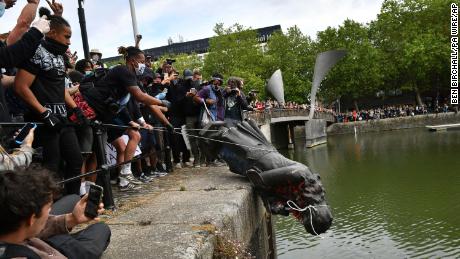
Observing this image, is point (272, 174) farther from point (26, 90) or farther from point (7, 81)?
point (7, 81)

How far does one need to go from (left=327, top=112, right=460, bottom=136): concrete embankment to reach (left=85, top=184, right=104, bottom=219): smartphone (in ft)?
134

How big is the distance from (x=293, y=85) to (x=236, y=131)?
43.9 m

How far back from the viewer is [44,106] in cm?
381

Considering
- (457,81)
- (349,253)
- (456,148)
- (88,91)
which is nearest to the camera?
(88,91)

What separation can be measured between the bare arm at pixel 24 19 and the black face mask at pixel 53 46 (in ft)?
0.62

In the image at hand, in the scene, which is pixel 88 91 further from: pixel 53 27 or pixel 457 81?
pixel 457 81

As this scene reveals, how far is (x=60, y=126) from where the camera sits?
3.74 meters

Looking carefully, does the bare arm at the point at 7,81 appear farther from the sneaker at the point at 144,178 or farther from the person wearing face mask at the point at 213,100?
the person wearing face mask at the point at 213,100

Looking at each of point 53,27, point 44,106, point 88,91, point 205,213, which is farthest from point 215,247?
point 88,91

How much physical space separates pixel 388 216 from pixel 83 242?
903 cm

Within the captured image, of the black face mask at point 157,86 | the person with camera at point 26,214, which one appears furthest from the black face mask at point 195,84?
the person with camera at point 26,214

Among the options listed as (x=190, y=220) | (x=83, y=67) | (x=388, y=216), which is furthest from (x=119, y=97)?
(x=388, y=216)

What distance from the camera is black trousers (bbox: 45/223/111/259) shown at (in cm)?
222

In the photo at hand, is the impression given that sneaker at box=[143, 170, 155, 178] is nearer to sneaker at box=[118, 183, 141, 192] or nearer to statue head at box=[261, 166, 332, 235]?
sneaker at box=[118, 183, 141, 192]
